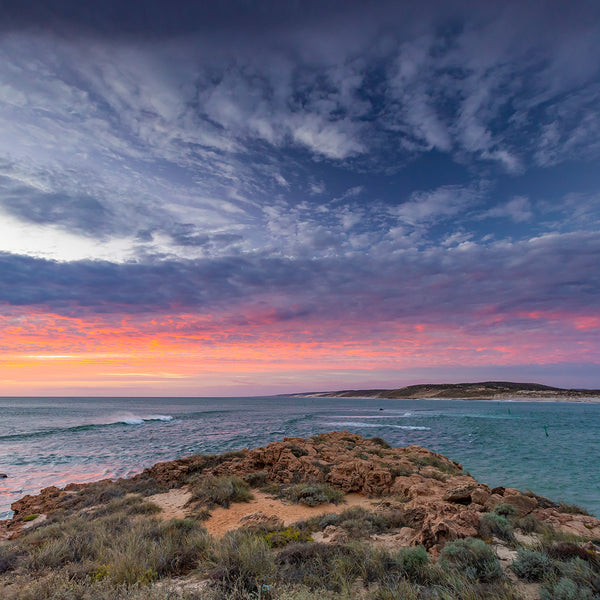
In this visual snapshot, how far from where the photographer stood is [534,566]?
4.77 m

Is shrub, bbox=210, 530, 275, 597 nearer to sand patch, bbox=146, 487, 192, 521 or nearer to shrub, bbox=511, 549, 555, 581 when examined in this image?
shrub, bbox=511, 549, 555, 581

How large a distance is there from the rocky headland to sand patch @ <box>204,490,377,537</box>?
0.20 ft

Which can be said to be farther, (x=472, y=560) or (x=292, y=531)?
(x=292, y=531)

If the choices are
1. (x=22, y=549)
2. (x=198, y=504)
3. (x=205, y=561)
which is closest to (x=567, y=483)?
(x=198, y=504)

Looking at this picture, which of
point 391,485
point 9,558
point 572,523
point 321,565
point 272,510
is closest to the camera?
point 321,565

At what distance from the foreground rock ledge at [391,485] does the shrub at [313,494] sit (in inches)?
33.4

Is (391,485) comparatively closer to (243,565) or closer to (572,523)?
(572,523)

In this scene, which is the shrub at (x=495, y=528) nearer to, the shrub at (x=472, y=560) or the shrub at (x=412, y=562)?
the shrub at (x=472, y=560)

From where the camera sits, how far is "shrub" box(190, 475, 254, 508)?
35.8 feet

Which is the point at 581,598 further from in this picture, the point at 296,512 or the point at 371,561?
the point at 296,512

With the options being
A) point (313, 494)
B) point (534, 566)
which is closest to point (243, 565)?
point (534, 566)

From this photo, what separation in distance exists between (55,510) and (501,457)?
69.9 ft

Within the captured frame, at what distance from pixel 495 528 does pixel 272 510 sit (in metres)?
6.00

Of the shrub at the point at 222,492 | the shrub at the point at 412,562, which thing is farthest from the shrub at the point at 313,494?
the shrub at the point at 412,562
